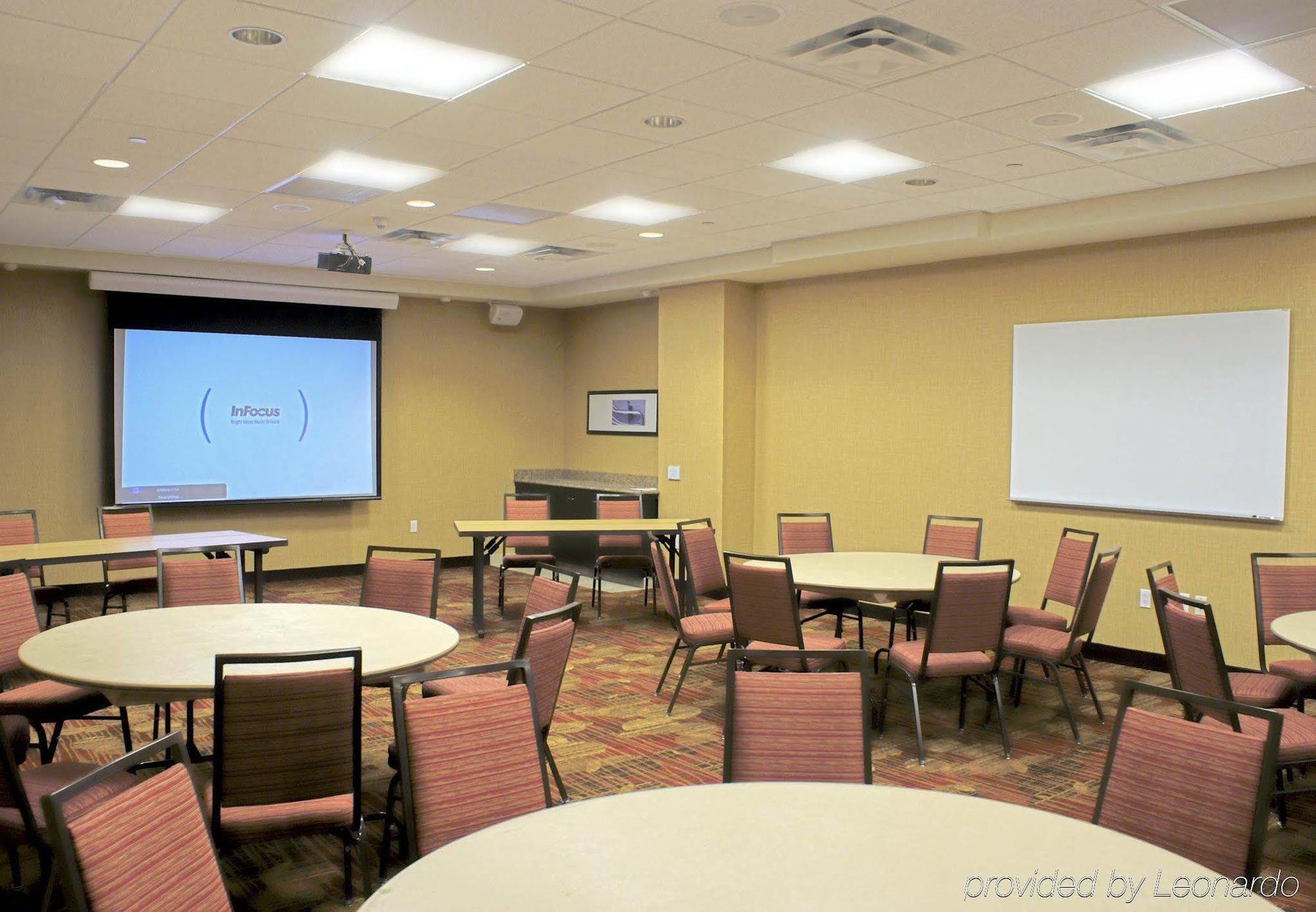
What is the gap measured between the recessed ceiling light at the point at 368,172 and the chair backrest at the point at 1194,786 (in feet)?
15.1

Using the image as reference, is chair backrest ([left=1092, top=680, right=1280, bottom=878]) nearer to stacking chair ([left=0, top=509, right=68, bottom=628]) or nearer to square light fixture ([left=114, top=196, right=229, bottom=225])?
square light fixture ([left=114, top=196, right=229, bottom=225])

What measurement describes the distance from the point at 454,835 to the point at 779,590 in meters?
2.65

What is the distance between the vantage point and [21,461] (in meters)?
8.99

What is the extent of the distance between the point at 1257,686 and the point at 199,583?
4988mm

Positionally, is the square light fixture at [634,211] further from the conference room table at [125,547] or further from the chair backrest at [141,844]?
the chair backrest at [141,844]

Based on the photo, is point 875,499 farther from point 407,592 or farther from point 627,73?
point 627,73

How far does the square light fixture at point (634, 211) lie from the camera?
259 inches

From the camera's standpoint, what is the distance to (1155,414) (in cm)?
667

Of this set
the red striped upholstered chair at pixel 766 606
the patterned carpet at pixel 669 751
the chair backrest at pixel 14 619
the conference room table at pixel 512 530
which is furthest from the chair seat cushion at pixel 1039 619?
the chair backrest at pixel 14 619

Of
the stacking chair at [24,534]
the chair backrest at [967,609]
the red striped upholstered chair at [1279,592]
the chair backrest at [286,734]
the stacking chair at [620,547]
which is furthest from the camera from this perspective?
the stacking chair at [620,547]

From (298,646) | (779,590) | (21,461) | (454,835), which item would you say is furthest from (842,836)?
(21,461)

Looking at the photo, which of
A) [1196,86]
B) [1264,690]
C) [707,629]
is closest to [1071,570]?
[1264,690]

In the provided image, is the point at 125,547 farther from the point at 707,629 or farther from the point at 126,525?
the point at 707,629

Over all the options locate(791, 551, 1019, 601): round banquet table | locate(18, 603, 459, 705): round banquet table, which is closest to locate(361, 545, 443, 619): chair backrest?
locate(18, 603, 459, 705): round banquet table
